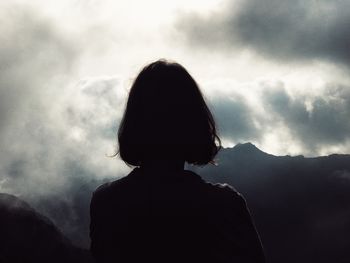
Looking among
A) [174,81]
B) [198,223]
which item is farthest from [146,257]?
[174,81]

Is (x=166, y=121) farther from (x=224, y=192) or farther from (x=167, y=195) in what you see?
(x=224, y=192)

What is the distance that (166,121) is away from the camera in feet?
11.6

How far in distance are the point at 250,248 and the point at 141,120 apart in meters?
1.19

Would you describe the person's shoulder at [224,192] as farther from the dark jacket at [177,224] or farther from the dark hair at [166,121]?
the dark hair at [166,121]

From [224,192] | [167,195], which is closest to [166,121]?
[167,195]

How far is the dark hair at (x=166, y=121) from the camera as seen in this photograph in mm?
3479

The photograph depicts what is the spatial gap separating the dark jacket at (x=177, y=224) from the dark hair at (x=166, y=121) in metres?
0.19

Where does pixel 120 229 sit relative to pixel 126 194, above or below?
below

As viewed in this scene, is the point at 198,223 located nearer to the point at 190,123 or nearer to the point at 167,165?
the point at 167,165

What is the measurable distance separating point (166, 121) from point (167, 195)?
1.78ft

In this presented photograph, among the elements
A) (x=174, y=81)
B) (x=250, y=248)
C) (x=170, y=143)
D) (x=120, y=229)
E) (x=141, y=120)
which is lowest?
(x=250, y=248)

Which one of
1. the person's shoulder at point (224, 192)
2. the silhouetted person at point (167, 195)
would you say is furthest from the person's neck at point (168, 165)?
the person's shoulder at point (224, 192)

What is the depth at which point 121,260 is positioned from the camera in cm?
335

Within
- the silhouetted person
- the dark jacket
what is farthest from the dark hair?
the dark jacket
